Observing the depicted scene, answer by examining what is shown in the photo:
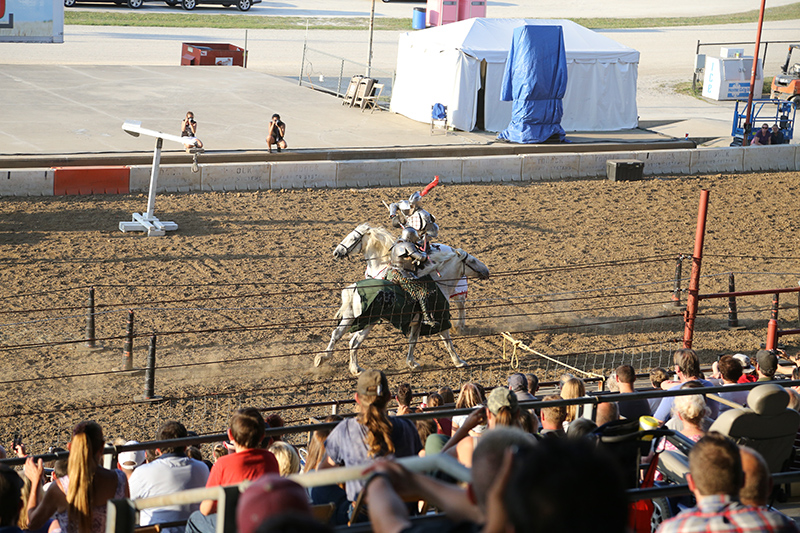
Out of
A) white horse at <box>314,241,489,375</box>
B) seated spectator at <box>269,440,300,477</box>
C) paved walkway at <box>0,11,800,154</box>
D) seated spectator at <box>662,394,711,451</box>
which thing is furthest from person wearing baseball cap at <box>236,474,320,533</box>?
paved walkway at <box>0,11,800,154</box>

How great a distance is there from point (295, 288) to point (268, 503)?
10.9 m

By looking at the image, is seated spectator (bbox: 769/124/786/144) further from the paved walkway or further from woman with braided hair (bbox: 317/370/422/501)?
woman with braided hair (bbox: 317/370/422/501)

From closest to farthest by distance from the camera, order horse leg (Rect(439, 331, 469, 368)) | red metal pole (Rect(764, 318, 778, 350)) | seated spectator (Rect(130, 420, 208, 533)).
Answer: seated spectator (Rect(130, 420, 208, 533)) < red metal pole (Rect(764, 318, 778, 350)) < horse leg (Rect(439, 331, 469, 368))

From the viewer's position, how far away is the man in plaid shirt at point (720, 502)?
3.23m

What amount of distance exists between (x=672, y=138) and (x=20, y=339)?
762 inches

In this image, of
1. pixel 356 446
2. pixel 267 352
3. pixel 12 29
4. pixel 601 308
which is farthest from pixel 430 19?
pixel 356 446

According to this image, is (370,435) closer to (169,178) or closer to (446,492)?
(446,492)

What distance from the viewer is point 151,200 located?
15242 mm

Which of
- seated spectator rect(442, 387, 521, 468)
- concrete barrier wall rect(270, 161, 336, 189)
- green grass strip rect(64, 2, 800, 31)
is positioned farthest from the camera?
green grass strip rect(64, 2, 800, 31)

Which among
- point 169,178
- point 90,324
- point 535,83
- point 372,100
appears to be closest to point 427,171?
point 535,83

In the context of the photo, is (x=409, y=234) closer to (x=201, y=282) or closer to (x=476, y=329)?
(x=476, y=329)

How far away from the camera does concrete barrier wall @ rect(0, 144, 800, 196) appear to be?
17531 mm

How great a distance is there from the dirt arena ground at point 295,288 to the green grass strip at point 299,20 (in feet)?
79.7

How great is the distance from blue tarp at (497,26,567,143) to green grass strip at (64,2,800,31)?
57.2 feet
